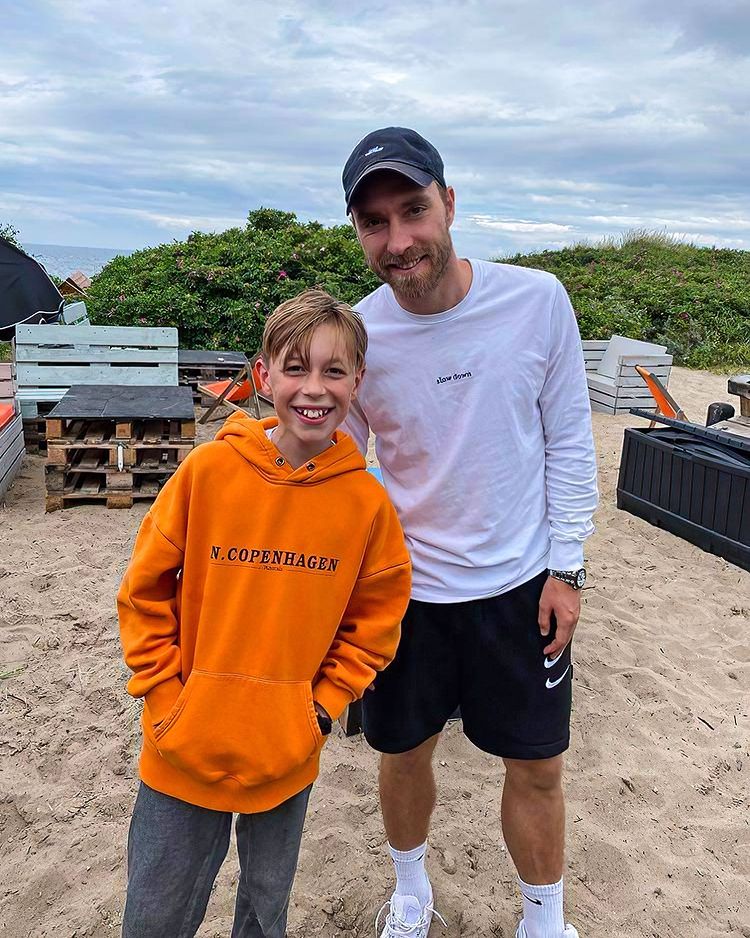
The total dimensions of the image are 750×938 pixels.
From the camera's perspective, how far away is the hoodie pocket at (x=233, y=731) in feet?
5.23

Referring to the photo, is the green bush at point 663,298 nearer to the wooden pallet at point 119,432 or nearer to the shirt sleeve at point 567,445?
the wooden pallet at point 119,432

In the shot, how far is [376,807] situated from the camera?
288cm

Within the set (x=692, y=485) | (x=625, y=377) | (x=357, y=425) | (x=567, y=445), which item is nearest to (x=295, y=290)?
(x=625, y=377)

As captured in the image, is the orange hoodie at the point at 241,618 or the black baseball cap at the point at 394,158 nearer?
the orange hoodie at the point at 241,618

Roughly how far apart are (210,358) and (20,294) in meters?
2.57

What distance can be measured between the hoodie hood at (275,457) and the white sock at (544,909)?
129cm

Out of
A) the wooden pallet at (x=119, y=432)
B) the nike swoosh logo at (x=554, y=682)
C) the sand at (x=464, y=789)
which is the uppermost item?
the nike swoosh logo at (x=554, y=682)

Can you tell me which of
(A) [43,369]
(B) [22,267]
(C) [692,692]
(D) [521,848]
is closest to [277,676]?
(D) [521,848]

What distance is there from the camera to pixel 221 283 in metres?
12.4

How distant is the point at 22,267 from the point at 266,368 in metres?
9.61

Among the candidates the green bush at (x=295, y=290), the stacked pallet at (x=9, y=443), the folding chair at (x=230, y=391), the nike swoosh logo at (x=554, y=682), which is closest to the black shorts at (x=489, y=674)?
the nike swoosh logo at (x=554, y=682)

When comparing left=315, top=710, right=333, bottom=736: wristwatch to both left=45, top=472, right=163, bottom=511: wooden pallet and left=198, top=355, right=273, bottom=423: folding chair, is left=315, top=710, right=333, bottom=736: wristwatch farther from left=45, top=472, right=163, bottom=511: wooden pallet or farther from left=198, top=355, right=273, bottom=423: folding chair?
left=198, top=355, right=273, bottom=423: folding chair

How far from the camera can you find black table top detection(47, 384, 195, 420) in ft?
19.1

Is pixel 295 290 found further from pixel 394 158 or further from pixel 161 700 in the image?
pixel 161 700
